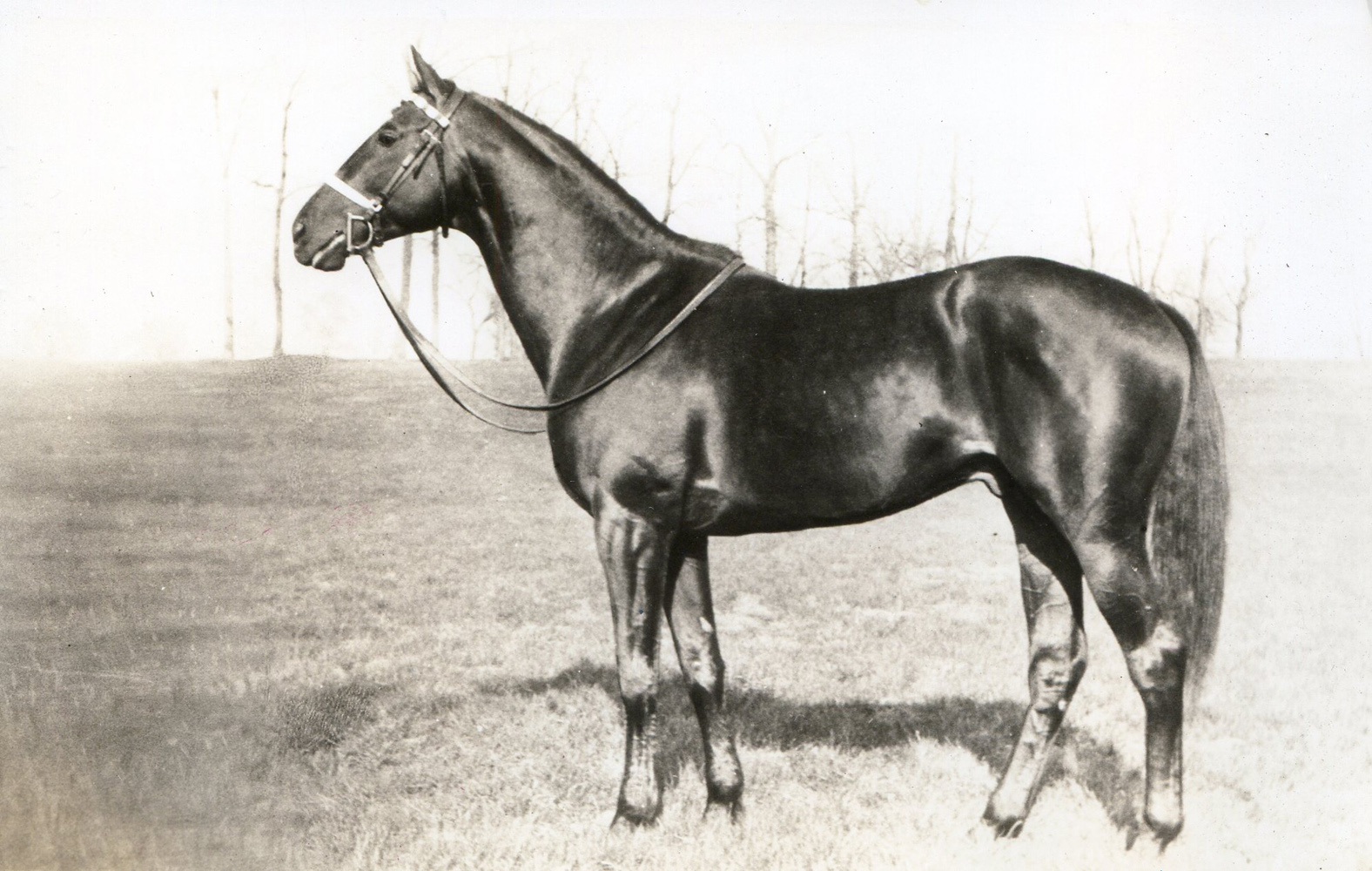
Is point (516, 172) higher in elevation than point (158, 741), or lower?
higher

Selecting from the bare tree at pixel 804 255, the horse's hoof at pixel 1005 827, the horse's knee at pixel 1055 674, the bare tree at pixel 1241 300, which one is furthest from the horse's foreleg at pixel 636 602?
the bare tree at pixel 1241 300

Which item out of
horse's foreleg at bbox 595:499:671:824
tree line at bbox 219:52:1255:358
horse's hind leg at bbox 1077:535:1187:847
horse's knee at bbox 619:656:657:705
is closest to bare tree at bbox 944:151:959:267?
tree line at bbox 219:52:1255:358

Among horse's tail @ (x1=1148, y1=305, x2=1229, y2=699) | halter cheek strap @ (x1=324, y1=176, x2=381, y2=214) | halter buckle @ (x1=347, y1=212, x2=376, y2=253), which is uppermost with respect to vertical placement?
halter cheek strap @ (x1=324, y1=176, x2=381, y2=214)

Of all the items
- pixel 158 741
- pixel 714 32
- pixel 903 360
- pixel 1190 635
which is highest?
pixel 714 32

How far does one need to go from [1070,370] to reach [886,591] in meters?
2.81

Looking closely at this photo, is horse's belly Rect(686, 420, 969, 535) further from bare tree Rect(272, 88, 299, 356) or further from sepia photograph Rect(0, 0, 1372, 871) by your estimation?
bare tree Rect(272, 88, 299, 356)

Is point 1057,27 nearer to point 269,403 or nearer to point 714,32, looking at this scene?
point 714,32

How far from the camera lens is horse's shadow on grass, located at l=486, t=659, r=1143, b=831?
4.17 m

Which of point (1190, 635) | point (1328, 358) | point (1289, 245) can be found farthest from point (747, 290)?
point (1328, 358)

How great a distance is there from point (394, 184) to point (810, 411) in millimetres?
1805

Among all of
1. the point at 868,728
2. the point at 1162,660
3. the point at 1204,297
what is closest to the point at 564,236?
the point at 868,728

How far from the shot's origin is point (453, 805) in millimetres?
4105

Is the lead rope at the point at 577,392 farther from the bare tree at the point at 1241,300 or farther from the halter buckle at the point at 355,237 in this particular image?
the bare tree at the point at 1241,300

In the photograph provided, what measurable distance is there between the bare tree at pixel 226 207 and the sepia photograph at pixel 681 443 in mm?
24
